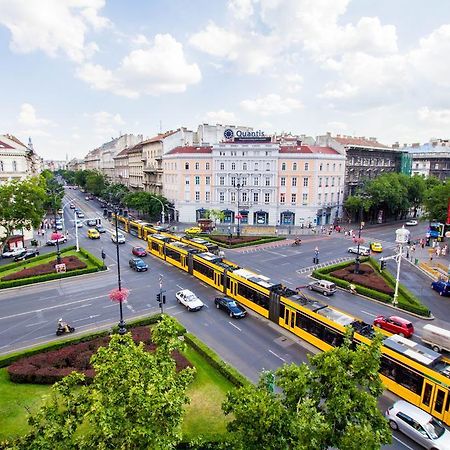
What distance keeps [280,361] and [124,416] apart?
15.2 meters

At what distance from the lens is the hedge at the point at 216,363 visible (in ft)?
66.2

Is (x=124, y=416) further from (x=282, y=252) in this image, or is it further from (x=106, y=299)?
(x=282, y=252)

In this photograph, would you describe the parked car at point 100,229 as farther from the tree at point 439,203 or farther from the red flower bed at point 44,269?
the tree at point 439,203

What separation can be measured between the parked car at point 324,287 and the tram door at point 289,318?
10035mm

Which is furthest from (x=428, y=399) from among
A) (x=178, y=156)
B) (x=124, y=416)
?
(x=178, y=156)

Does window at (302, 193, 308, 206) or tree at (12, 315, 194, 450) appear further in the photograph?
window at (302, 193, 308, 206)

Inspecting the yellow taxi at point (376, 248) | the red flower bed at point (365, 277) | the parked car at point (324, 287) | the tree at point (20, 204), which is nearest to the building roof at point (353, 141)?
the yellow taxi at point (376, 248)

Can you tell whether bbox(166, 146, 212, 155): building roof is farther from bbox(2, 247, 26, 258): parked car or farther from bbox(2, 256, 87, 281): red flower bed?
bbox(2, 247, 26, 258): parked car

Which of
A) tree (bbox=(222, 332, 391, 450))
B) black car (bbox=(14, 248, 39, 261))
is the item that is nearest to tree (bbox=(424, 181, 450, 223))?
tree (bbox=(222, 332, 391, 450))

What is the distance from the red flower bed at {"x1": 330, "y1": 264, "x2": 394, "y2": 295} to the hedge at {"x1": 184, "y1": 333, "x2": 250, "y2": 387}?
20.5m

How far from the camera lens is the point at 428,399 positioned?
59.6ft

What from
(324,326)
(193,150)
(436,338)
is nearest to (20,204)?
(193,150)

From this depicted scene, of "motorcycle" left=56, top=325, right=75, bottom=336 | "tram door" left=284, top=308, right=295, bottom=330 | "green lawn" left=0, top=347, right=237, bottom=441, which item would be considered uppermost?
"tram door" left=284, top=308, right=295, bottom=330

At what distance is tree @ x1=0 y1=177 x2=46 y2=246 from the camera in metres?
45.1
